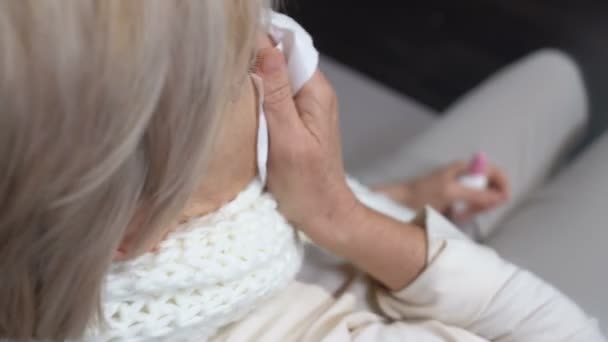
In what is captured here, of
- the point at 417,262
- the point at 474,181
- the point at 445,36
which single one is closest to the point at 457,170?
the point at 474,181

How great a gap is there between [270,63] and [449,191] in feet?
1.58

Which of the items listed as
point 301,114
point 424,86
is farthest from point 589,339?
point 424,86

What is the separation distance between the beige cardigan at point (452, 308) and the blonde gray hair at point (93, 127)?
0.21m

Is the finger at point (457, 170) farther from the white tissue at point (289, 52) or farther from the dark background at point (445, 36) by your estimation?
the dark background at point (445, 36)

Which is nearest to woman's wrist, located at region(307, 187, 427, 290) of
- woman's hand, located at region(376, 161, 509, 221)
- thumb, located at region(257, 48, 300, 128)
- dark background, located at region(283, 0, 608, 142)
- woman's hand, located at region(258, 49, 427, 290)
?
woman's hand, located at region(258, 49, 427, 290)

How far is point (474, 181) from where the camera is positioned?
0.94 metres

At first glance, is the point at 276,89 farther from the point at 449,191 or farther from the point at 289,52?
the point at 449,191

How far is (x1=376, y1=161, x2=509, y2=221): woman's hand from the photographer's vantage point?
944mm

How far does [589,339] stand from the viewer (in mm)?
678

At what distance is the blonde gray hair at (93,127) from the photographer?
1.19 feet

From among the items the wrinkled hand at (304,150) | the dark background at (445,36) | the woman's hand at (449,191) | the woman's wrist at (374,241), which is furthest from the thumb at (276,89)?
the dark background at (445,36)

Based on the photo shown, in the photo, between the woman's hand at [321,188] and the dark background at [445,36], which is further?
the dark background at [445,36]

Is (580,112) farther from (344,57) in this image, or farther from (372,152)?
(344,57)

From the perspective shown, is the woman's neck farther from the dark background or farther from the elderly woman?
the dark background
